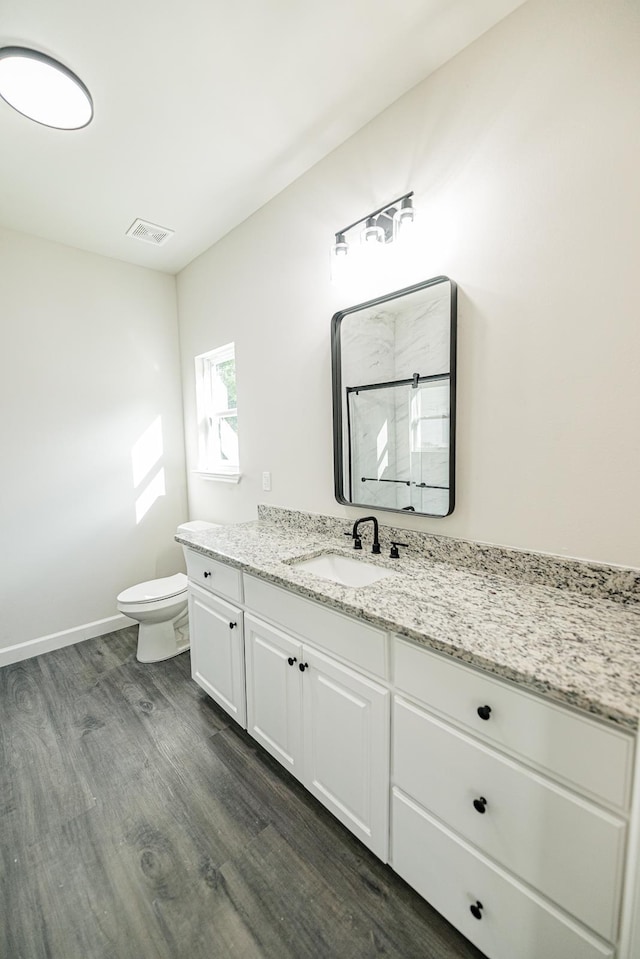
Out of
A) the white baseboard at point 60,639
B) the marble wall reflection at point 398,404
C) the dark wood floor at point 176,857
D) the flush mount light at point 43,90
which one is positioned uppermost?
the flush mount light at point 43,90

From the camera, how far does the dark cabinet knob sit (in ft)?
3.24

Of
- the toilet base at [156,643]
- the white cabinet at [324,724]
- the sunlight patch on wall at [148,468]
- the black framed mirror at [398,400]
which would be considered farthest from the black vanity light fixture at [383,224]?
the toilet base at [156,643]

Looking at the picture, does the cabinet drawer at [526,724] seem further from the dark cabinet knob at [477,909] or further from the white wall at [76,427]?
the white wall at [76,427]

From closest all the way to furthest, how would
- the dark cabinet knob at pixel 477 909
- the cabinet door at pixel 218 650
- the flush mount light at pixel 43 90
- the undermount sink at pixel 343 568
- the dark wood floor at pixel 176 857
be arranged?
the dark cabinet knob at pixel 477 909
the dark wood floor at pixel 176 857
the flush mount light at pixel 43 90
the undermount sink at pixel 343 568
the cabinet door at pixel 218 650

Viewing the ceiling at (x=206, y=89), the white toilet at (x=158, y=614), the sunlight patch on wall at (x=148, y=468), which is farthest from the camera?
the sunlight patch on wall at (x=148, y=468)

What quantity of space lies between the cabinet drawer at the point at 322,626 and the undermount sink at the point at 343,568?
0.20 m

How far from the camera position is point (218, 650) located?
1900 millimetres

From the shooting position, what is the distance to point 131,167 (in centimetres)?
196

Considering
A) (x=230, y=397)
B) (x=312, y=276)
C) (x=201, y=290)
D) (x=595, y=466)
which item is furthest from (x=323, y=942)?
(x=201, y=290)

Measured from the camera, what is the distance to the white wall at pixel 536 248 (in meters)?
1.12

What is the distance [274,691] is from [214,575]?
59cm

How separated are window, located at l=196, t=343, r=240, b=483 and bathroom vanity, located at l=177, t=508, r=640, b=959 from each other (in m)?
1.44

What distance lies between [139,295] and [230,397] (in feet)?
3.54

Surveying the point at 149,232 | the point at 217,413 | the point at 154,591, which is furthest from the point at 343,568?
the point at 149,232
